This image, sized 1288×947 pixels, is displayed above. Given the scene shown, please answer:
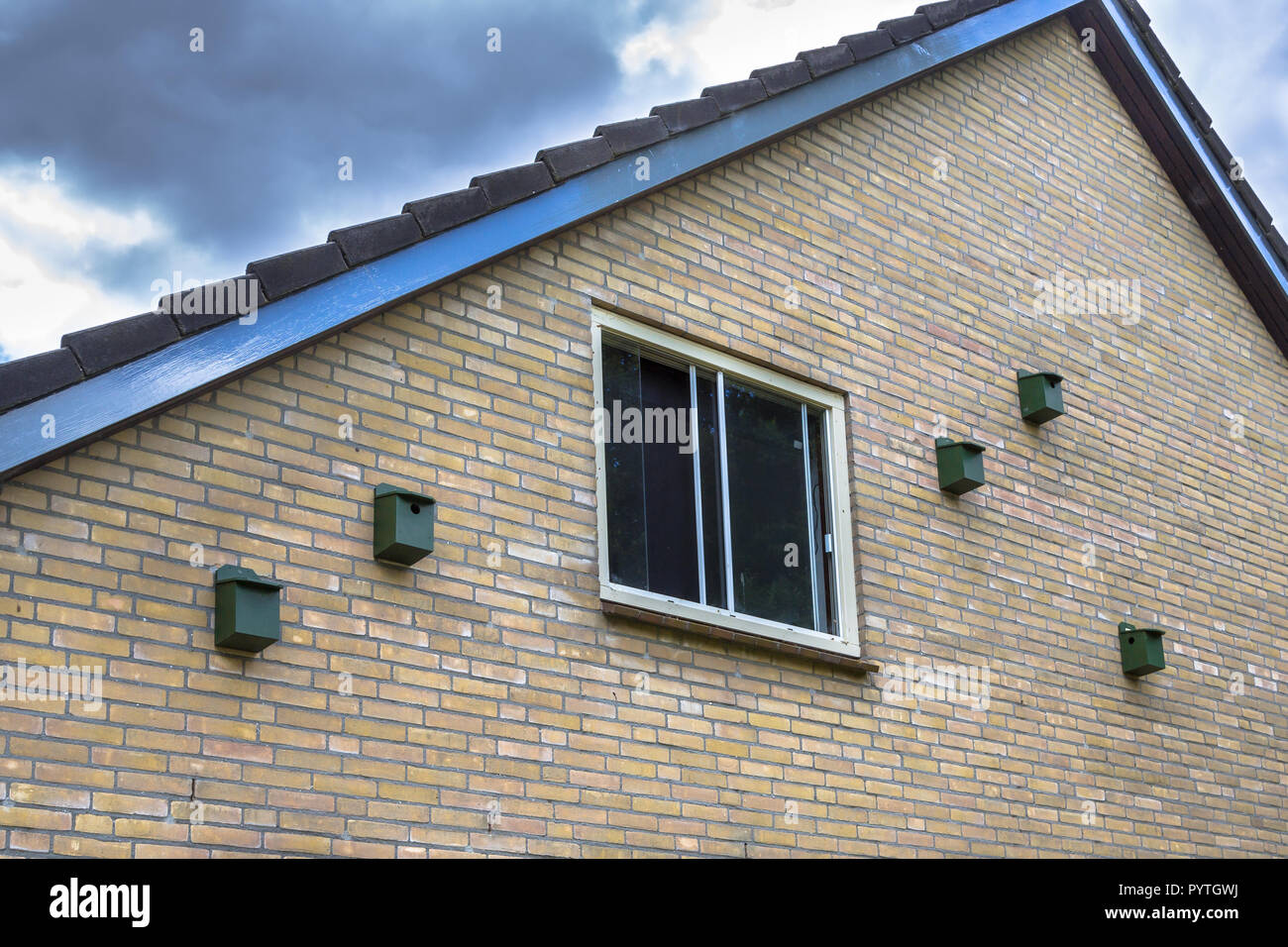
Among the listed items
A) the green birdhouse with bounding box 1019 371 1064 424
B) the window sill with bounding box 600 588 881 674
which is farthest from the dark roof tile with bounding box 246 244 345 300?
the green birdhouse with bounding box 1019 371 1064 424

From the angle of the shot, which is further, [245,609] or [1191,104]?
[1191,104]

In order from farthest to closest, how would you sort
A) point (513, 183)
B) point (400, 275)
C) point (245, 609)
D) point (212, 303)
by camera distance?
point (513, 183)
point (400, 275)
point (212, 303)
point (245, 609)

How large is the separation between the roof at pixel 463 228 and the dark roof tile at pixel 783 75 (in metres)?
0.01

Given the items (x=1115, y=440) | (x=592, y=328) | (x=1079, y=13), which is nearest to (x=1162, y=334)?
(x=1115, y=440)

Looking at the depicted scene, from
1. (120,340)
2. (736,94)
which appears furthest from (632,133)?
(120,340)

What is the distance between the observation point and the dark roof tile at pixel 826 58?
8211mm

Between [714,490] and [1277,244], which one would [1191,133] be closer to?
[1277,244]

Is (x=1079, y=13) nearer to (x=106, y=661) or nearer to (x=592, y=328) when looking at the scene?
(x=592, y=328)

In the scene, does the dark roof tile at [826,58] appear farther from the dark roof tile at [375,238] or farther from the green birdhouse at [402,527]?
the green birdhouse at [402,527]

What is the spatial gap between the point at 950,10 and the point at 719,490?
3.91 meters

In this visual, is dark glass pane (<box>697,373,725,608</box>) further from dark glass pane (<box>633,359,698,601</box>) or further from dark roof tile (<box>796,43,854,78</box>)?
dark roof tile (<box>796,43,854,78</box>)

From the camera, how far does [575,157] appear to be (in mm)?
6895

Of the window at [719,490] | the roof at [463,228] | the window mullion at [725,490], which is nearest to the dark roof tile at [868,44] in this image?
the roof at [463,228]

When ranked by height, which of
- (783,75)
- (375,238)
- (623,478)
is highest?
(783,75)
